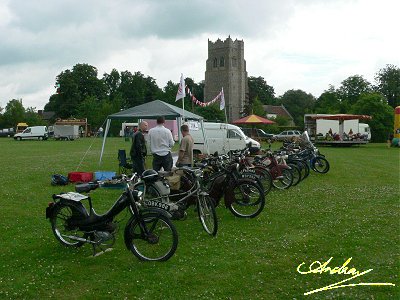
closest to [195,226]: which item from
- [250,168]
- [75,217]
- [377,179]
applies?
[75,217]

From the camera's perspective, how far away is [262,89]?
10369cm

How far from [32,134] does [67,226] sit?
4876 cm

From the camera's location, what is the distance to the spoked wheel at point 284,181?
428 inches

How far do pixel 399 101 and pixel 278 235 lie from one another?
7651 cm

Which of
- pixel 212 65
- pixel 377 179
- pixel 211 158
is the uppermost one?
pixel 212 65

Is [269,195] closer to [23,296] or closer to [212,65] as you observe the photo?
[23,296]

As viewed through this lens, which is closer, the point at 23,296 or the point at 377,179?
the point at 23,296

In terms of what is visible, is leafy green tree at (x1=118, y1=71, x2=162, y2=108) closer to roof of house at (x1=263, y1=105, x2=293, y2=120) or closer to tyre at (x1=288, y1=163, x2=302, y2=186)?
roof of house at (x1=263, y1=105, x2=293, y2=120)

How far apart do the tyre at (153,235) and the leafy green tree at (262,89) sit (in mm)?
96280

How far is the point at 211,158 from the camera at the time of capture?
8070 millimetres

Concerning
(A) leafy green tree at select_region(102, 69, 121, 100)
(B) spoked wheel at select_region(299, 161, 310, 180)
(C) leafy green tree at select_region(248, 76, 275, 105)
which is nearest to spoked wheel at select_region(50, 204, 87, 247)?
(B) spoked wheel at select_region(299, 161, 310, 180)

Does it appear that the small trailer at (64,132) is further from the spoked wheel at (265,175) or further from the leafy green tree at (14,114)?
the spoked wheel at (265,175)

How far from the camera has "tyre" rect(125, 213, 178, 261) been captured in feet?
16.9

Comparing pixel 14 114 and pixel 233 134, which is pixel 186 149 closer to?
pixel 233 134
